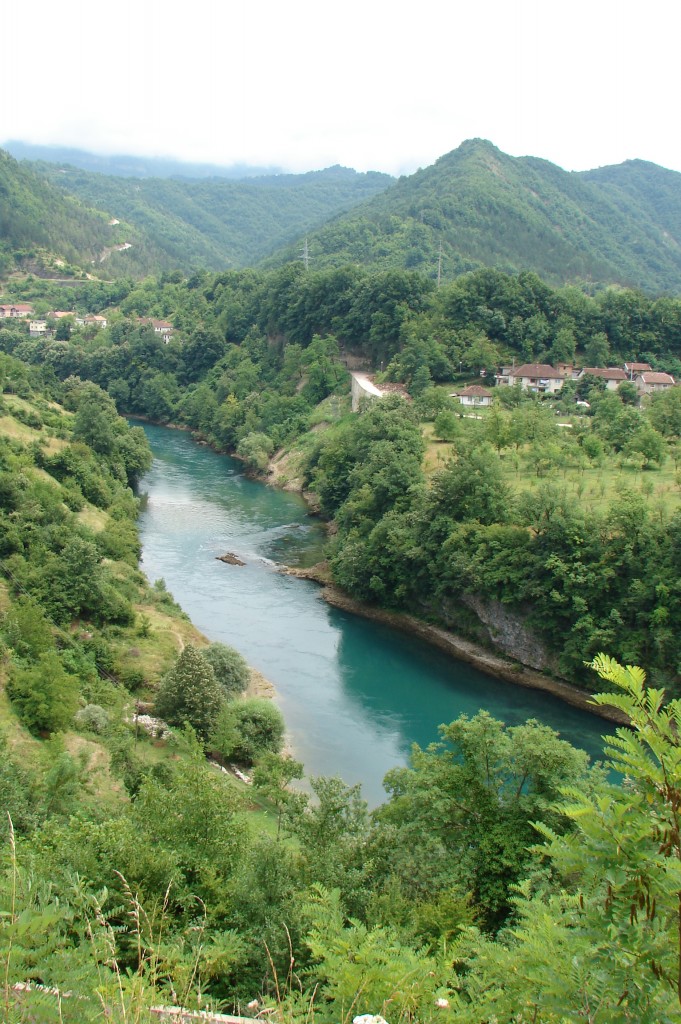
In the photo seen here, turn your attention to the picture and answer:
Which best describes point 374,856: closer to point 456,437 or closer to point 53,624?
point 53,624

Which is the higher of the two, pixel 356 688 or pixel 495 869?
pixel 495 869

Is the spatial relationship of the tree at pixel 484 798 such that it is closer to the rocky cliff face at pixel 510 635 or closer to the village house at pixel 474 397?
the rocky cliff face at pixel 510 635

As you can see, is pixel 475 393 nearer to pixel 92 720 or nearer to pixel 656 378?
pixel 656 378

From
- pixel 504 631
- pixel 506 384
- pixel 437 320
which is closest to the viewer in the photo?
pixel 504 631

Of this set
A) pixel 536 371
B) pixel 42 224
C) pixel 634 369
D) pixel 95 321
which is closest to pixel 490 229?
pixel 95 321

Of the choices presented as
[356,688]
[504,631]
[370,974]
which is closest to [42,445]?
[356,688]

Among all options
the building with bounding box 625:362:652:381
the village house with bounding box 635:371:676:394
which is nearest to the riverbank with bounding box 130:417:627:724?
the village house with bounding box 635:371:676:394
